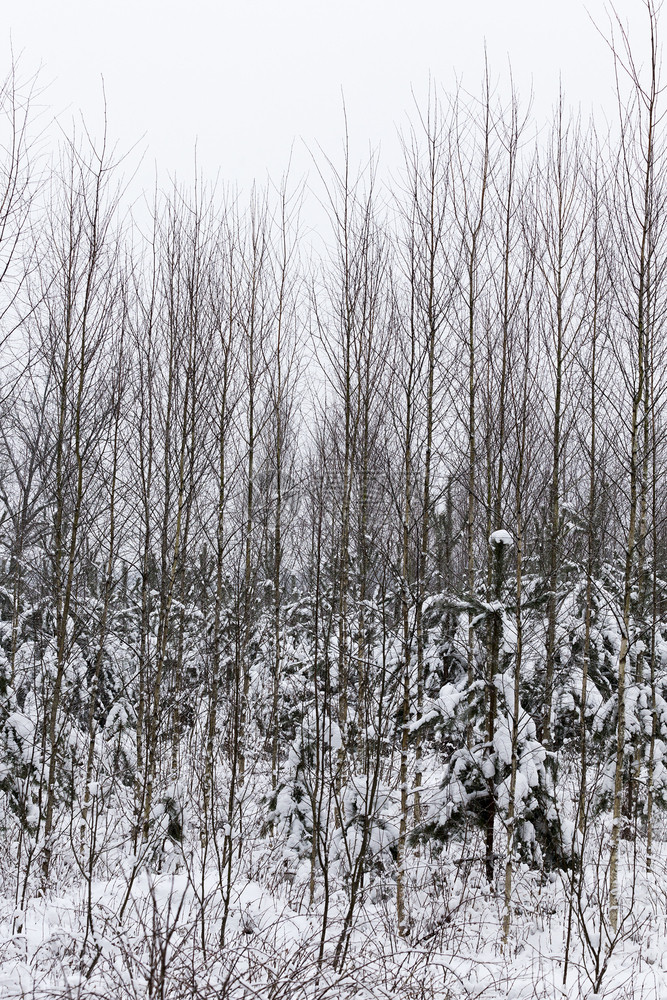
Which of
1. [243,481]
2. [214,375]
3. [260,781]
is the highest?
[214,375]

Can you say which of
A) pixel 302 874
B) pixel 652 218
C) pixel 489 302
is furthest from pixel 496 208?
pixel 302 874

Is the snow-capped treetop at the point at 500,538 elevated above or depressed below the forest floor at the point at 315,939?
above

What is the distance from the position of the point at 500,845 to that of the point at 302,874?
2.30 meters

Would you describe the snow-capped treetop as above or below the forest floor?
above

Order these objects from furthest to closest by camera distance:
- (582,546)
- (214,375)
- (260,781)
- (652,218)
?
1. (260,781)
2. (582,546)
3. (214,375)
4. (652,218)

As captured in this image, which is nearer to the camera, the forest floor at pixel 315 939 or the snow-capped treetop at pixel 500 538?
the forest floor at pixel 315 939

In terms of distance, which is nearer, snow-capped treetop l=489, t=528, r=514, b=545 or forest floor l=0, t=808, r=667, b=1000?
forest floor l=0, t=808, r=667, b=1000

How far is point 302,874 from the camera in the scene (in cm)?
694

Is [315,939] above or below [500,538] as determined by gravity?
below

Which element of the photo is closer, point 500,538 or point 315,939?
point 315,939

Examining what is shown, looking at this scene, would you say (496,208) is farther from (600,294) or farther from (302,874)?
(302,874)

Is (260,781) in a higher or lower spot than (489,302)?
lower

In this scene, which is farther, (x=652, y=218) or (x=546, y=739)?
(x=546, y=739)

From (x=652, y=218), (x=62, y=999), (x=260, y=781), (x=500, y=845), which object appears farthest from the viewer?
(x=260, y=781)
